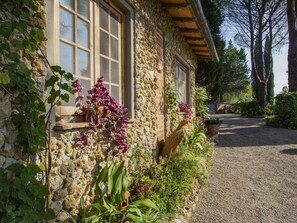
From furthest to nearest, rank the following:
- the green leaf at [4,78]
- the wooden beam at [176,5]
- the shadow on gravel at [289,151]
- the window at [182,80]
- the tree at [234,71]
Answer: the tree at [234,71]
the window at [182,80]
the shadow on gravel at [289,151]
the wooden beam at [176,5]
the green leaf at [4,78]

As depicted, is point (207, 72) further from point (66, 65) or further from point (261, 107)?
point (66, 65)

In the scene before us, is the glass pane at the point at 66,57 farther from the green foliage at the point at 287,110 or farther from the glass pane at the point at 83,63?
the green foliage at the point at 287,110

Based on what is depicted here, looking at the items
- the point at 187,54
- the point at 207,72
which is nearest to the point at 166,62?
the point at 187,54

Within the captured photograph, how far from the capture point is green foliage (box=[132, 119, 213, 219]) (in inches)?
145

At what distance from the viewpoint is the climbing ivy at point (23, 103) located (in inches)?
74.8

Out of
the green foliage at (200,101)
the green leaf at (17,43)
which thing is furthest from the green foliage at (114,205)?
the green foliage at (200,101)

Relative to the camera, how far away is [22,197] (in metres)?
1.94

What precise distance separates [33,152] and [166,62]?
4.54m

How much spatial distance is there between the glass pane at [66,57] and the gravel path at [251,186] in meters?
2.47

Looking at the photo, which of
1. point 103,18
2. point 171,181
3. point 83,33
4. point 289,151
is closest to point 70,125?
point 83,33

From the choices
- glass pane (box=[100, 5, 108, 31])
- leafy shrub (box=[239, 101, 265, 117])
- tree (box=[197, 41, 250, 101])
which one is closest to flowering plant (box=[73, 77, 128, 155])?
glass pane (box=[100, 5, 108, 31])

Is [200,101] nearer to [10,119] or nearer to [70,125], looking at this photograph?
[70,125]

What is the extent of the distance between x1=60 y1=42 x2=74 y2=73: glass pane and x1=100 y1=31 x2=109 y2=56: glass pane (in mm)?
656

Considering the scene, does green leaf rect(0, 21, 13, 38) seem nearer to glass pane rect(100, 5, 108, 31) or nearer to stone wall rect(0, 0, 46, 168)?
stone wall rect(0, 0, 46, 168)
